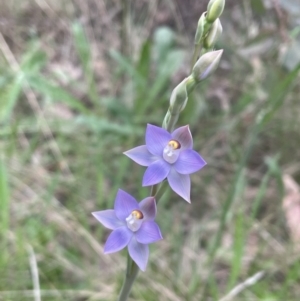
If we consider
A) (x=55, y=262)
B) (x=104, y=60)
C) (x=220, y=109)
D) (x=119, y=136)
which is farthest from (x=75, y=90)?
(x=55, y=262)

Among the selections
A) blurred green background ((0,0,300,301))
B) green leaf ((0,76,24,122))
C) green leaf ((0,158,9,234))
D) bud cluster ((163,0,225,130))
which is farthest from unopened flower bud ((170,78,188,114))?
green leaf ((0,76,24,122))

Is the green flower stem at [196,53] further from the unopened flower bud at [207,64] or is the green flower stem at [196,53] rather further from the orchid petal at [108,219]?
the orchid petal at [108,219]

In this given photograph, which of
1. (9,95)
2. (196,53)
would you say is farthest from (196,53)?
(9,95)

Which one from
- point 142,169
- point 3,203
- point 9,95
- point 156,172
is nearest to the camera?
point 156,172

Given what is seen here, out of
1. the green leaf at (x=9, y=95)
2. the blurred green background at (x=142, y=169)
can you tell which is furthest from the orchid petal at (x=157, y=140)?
the green leaf at (x=9, y=95)

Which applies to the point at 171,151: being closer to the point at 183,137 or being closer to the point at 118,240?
the point at 183,137

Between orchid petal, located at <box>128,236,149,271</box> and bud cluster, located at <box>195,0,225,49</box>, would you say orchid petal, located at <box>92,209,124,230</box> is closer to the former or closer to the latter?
orchid petal, located at <box>128,236,149,271</box>
